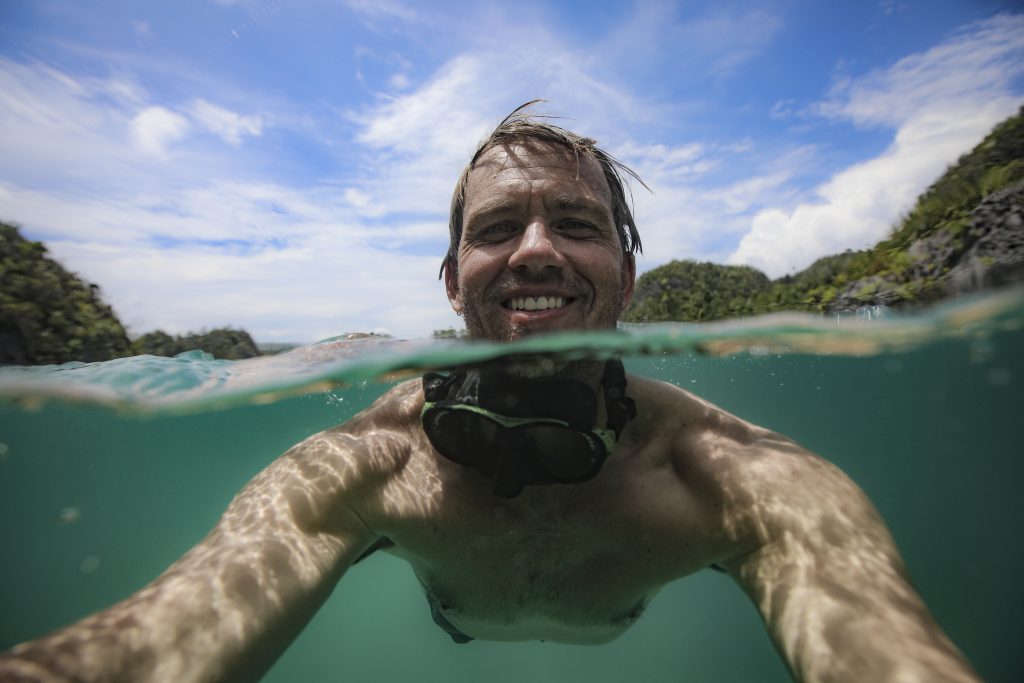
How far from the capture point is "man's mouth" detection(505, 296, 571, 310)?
312 centimetres

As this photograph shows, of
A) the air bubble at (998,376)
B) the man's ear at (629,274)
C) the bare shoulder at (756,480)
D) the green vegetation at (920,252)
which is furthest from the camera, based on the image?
the air bubble at (998,376)

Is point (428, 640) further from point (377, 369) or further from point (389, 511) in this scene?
point (389, 511)

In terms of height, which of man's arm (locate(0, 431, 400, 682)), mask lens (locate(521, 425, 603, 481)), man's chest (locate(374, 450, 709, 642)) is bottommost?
man's chest (locate(374, 450, 709, 642))

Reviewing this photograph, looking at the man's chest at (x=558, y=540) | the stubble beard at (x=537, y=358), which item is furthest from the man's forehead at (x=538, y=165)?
the man's chest at (x=558, y=540)

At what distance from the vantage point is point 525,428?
9.23 feet

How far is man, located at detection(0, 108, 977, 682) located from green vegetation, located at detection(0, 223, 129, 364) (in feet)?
16.9

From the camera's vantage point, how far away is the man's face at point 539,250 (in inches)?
121

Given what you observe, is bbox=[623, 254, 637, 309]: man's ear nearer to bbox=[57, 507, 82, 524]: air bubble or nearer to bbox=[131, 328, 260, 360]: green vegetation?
bbox=[131, 328, 260, 360]: green vegetation

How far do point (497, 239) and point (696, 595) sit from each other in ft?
90.3

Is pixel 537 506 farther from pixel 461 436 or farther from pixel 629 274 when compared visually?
pixel 629 274

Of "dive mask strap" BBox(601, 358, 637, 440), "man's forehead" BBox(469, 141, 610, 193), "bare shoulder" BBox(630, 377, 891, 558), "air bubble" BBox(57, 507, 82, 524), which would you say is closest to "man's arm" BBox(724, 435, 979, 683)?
"bare shoulder" BBox(630, 377, 891, 558)

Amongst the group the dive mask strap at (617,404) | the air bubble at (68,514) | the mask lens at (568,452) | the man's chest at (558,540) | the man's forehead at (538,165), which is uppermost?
the man's forehead at (538,165)

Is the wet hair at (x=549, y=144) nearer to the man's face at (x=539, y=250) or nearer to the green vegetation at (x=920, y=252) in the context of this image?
the man's face at (x=539, y=250)

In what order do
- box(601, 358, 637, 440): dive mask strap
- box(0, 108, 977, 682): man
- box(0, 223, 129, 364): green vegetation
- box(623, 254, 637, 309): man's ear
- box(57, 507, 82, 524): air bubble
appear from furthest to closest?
box(57, 507, 82, 524): air bubble
box(0, 223, 129, 364): green vegetation
box(623, 254, 637, 309): man's ear
box(601, 358, 637, 440): dive mask strap
box(0, 108, 977, 682): man
